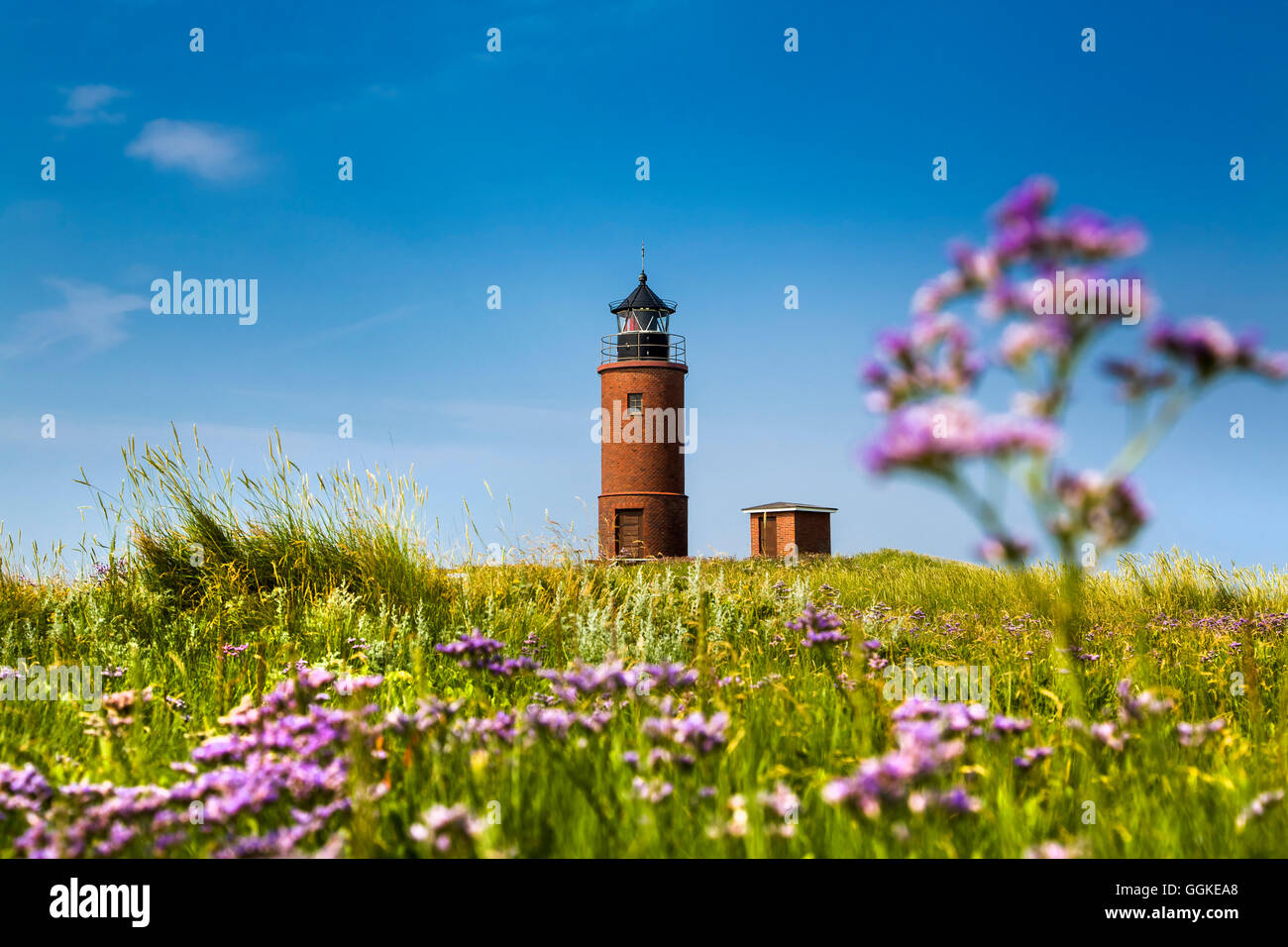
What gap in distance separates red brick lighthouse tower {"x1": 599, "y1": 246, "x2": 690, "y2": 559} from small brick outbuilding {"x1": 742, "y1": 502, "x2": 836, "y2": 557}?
14.0 feet

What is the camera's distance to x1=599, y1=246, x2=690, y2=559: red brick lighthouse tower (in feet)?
120

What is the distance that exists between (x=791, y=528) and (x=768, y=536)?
1.70m

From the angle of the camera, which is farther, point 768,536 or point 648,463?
point 768,536

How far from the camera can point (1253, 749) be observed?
11.2 feet

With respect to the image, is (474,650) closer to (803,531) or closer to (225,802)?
(225,802)

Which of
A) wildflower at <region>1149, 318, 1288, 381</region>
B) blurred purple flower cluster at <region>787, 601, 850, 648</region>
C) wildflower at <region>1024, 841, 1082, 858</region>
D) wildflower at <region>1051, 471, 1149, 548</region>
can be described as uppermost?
wildflower at <region>1149, 318, 1288, 381</region>

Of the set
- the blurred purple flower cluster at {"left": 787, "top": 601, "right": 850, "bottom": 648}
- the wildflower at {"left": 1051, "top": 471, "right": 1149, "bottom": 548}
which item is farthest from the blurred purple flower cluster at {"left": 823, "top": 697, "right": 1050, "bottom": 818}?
the blurred purple flower cluster at {"left": 787, "top": 601, "right": 850, "bottom": 648}

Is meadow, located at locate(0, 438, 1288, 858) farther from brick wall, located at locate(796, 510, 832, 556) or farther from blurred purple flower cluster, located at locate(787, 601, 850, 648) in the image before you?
brick wall, located at locate(796, 510, 832, 556)

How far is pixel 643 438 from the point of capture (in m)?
37.5

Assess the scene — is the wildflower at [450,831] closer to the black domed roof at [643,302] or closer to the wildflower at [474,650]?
the wildflower at [474,650]

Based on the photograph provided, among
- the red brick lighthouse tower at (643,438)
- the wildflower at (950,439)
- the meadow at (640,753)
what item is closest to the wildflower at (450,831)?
the meadow at (640,753)

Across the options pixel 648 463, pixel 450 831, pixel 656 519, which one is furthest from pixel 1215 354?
pixel 648 463
